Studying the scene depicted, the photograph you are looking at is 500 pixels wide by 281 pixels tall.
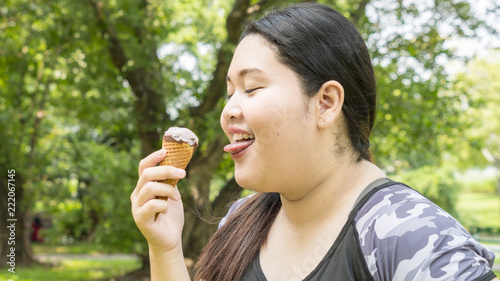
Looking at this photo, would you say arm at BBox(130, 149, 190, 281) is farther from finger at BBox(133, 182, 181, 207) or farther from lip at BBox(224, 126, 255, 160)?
lip at BBox(224, 126, 255, 160)

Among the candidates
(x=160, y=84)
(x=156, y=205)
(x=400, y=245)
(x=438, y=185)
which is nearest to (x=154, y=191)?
(x=156, y=205)

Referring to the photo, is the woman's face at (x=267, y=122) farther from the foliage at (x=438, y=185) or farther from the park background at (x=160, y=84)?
the foliage at (x=438, y=185)

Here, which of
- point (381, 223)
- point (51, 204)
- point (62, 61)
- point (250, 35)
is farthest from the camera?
point (51, 204)

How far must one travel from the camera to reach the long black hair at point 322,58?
5.33ft

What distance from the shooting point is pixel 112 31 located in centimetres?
789

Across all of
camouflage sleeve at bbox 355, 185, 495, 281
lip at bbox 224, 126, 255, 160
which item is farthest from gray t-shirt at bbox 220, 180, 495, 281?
lip at bbox 224, 126, 255, 160

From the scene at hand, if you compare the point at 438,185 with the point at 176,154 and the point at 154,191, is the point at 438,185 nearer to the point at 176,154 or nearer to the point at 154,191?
the point at 176,154

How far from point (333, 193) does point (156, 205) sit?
0.61 metres

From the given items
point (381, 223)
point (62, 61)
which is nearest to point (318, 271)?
point (381, 223)

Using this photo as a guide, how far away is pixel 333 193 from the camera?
5.54 feet

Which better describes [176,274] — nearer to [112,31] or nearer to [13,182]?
[112,31]

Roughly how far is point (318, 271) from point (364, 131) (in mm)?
553

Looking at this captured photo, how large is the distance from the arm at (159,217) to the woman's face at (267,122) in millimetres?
262

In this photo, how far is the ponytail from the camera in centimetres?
190
